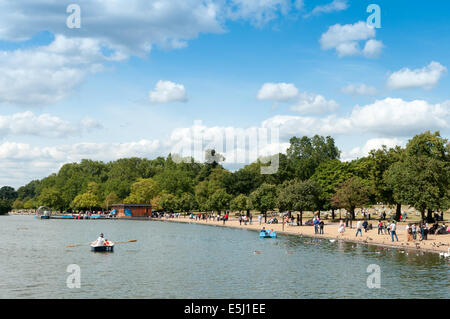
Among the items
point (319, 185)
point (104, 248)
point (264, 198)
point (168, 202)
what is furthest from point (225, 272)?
point (168, 202)

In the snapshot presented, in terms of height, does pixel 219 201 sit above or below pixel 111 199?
below

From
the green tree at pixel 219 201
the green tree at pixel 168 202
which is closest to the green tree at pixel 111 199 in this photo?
the green tree at pixel 168 202

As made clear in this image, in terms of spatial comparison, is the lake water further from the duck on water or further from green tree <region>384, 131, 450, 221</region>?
green tree <region>384, 131, 450, 221</region>

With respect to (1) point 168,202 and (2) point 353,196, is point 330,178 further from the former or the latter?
(1) point 168,202

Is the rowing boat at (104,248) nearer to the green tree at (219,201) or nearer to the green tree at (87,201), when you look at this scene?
the green tree at (219,201)

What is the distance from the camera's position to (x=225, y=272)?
37.6m

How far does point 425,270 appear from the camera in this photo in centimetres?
3650

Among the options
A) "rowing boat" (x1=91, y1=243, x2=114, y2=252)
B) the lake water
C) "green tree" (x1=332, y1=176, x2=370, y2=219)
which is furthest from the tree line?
"rowing boat" (x1=91, y1=243, x2=114, y2=252)

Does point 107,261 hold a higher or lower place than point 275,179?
lower

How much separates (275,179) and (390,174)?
66.3m

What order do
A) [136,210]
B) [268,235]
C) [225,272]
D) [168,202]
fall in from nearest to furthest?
[225,272] → [268,235] → [136,210] → [168,202]

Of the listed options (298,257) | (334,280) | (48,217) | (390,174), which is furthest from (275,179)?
(334,280)
